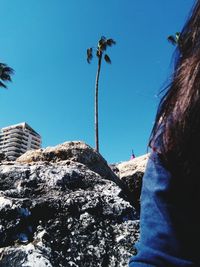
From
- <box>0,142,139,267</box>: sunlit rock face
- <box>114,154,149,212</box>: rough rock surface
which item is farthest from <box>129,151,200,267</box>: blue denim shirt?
<box>114,154,149,212</box>: rough rock surface

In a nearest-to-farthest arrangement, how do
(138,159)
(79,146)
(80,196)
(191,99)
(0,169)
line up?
(191,99) < (80,196) < (0,169) < (79,146) < (138,159)

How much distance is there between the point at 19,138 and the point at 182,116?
141 m

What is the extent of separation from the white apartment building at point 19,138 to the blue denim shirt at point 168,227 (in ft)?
443

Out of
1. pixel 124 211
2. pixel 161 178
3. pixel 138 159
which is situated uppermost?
pixel 138 159

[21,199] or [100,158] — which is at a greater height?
[100,158]

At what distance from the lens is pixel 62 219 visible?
2863 millimetres

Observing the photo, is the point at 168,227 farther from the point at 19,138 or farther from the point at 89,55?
the point at 19,138

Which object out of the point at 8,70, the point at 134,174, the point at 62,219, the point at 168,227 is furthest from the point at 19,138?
the point at 168,227

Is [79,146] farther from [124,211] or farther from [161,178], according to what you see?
[161,178]

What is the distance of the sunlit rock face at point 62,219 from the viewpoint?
2561mm

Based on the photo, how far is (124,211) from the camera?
119 inches

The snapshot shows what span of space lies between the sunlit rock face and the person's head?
1.72 meters

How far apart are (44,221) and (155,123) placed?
1971mm

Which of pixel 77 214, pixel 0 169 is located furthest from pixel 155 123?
pixel 0 169
